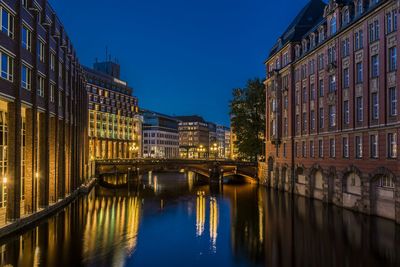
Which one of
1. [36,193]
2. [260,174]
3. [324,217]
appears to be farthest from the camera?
Answer: [260,174]

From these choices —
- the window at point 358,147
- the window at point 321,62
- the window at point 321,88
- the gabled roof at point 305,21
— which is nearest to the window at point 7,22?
the window at point 358,147

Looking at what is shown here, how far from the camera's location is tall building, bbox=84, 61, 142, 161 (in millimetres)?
153875

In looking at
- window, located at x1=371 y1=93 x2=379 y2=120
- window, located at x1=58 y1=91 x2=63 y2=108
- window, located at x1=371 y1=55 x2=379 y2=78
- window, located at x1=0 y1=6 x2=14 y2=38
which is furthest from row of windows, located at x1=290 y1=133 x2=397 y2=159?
window, located at x1=0 y1=6 x2=14 y2=38

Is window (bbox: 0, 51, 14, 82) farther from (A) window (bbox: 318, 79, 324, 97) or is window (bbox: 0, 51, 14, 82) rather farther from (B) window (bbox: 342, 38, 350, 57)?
(A) window (bbox: 318, 79, 324, 97)

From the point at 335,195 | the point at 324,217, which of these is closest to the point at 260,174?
the point at 335,195

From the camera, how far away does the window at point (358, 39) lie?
48719 millimetres

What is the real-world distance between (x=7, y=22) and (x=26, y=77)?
652cm

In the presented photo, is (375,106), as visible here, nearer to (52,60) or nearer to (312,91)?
(312,91)

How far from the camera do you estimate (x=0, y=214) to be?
3981cm

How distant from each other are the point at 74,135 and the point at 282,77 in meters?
37.1

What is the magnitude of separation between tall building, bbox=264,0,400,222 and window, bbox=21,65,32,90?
34577 millimetres

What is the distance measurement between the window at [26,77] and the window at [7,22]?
4404mm

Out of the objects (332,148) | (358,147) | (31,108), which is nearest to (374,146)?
(358,147)

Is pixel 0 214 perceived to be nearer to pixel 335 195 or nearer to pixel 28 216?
pixel 28 216
